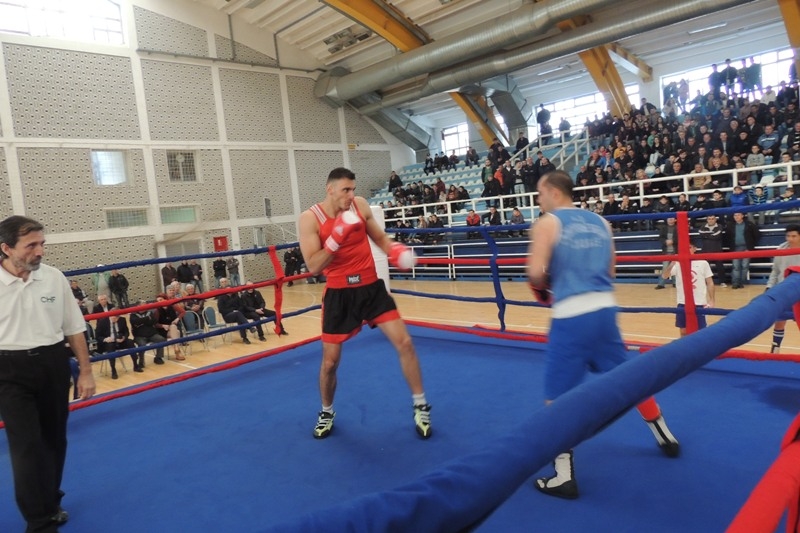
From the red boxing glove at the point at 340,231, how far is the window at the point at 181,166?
13385 mm

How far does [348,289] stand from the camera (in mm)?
3133

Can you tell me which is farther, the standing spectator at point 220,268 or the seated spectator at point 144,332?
the standing spectator at point 220,268

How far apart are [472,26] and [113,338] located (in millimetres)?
11198

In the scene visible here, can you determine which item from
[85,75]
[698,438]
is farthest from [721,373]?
[85,75]

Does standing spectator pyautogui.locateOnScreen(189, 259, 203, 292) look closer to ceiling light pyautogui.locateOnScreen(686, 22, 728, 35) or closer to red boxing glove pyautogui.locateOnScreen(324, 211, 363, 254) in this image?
red boxing glove pyautogui.locateOnScreen(324, 211, 363, 254)

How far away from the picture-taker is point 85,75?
13.2m

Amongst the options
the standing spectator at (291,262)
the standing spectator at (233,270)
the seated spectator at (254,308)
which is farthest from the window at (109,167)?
the seated spectator at (254,308)

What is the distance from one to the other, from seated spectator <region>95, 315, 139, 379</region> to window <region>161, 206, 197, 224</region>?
326 inches

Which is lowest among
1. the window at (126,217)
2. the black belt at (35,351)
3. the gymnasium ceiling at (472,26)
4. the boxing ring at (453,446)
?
the boxing ring at (453,446)

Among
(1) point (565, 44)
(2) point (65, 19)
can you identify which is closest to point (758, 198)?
(1) point (565, 44)

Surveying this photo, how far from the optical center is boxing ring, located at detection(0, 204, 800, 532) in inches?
24.0

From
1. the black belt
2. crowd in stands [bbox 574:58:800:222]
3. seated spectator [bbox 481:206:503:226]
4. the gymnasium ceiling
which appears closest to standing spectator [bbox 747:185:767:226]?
crowd in stands [bbox 574:58:800:222]

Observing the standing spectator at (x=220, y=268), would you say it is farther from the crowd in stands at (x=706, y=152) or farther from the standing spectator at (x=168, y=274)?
the crowd in stands at (x=706, y=152)

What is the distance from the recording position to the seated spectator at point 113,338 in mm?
6695
